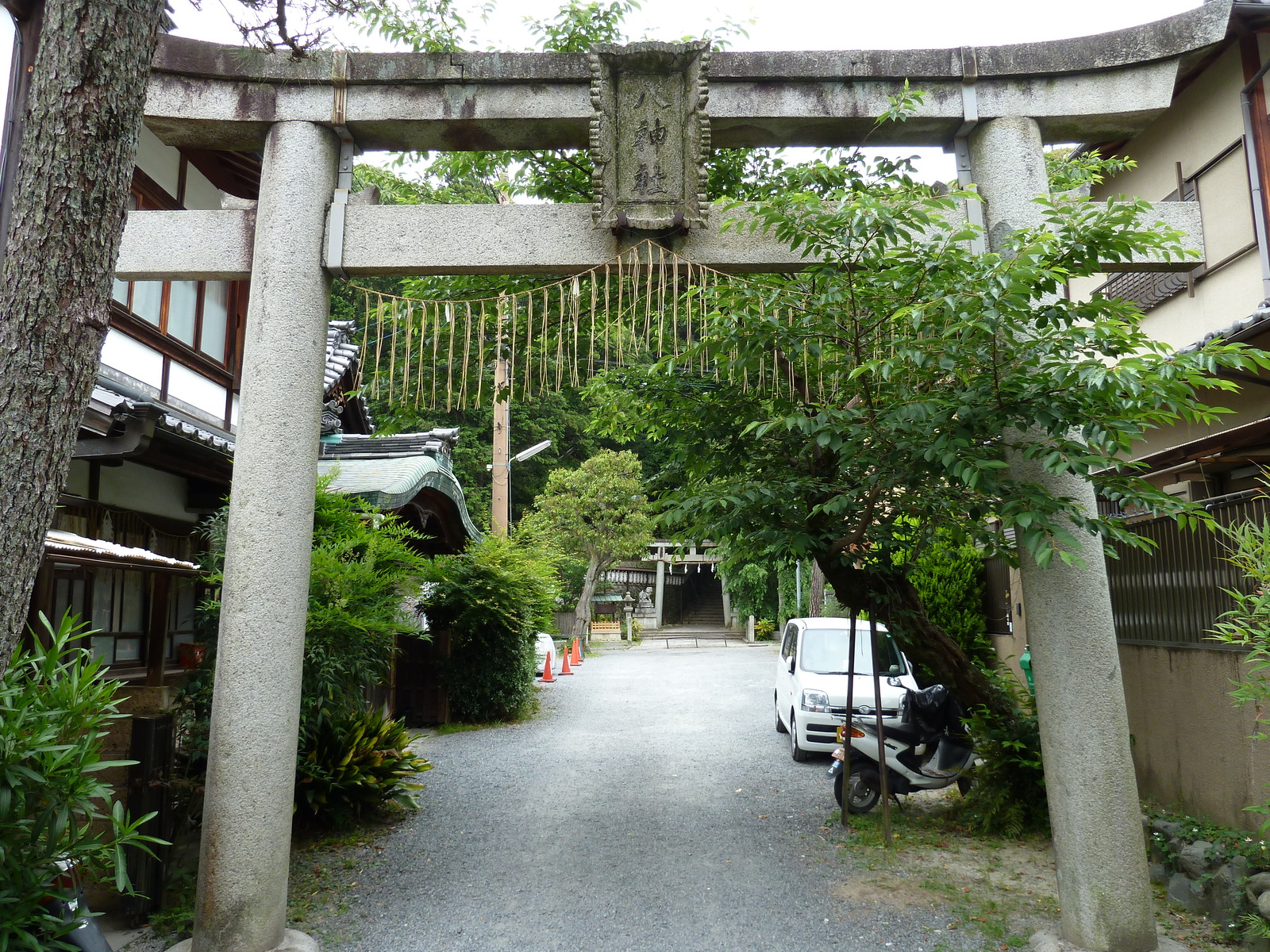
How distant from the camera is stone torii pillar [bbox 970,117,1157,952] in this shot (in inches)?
177

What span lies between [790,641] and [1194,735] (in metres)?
6.14

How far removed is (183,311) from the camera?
8961mm

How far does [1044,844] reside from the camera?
673cm

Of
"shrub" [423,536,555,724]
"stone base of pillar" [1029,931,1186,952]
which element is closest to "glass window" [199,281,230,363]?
"shrub" [423,536,555,724]

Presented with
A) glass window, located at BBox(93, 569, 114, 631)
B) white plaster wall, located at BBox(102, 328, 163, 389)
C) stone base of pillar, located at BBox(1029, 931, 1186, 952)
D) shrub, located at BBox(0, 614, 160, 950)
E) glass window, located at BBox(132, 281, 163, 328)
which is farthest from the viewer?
glass window, located at BBox(132, 281, 163, 328)

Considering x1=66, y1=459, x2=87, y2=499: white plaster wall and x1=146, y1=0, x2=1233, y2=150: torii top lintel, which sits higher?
x1=146, y1=0, x2=1233, y2=150: torii top lintel

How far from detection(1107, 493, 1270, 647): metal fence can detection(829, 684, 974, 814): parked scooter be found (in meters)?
1.58

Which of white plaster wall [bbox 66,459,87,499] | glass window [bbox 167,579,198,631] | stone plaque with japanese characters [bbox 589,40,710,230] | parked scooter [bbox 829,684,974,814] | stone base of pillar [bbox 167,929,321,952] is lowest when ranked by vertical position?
stone base of pillar [bbox 167,929,321,952]

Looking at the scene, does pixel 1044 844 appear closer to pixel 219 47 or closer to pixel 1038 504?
pixel 1038 504

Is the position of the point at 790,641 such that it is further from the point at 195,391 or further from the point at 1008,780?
the point at 195,391

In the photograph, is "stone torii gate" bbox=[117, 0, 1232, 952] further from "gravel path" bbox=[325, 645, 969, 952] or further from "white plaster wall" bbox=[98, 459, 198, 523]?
"white plaster wall" bbox=[98, 459, 198, 523]

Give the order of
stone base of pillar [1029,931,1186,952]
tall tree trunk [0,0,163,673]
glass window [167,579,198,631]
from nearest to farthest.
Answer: tall tree trunk [0,0,163,673] < stone base of pillar [1029,931,1186,952] < glass window [167,579,198,631]

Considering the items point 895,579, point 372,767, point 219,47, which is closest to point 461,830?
point 372,767

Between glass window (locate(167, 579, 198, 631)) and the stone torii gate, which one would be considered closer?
the stone torii gate
